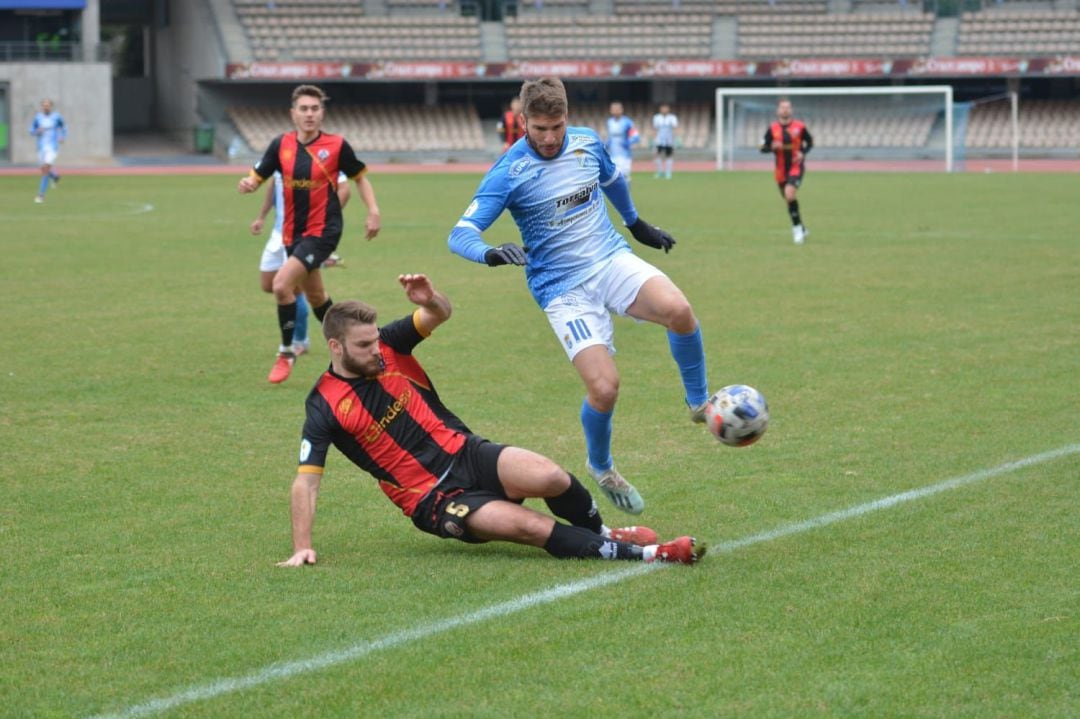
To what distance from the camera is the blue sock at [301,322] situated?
470 inches

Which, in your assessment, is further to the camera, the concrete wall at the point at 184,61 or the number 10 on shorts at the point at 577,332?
the concrete wall at the point at 184,61

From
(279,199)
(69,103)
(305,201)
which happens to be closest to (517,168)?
(305,201)

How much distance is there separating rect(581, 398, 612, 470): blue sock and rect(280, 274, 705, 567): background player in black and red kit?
613 mm

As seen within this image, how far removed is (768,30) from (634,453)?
161ft

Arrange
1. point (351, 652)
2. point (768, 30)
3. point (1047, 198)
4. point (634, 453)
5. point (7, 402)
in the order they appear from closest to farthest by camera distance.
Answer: point (351, 652) < point (634, 453) < point (7, 402) < point (1047, 198) < point (768, 30)

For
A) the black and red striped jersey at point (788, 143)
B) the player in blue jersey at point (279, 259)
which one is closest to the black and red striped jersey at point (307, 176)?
the player in blue jersey at point (279, 259)

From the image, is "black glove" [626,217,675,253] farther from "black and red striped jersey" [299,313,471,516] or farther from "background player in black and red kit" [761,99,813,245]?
"background player in black and red kit" [761,99,813,245]

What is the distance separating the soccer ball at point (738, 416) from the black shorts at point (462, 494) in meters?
1.08

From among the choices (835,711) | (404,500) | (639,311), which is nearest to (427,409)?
(404,500)

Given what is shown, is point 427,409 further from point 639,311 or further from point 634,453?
point 634,453

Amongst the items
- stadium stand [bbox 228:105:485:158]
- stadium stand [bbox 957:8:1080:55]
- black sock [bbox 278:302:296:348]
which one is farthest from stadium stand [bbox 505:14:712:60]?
black sock [bbox 278:302:296:348]

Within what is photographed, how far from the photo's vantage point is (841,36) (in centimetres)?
5344

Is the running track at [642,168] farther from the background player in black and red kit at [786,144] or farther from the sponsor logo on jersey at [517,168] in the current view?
→ the sponsor logo on jersey at [517,168]

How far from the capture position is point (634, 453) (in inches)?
319
